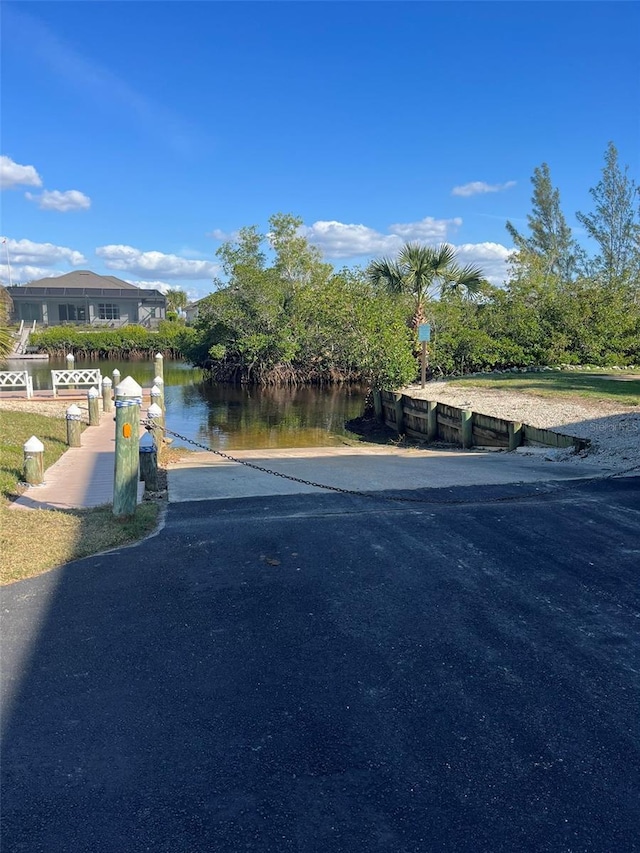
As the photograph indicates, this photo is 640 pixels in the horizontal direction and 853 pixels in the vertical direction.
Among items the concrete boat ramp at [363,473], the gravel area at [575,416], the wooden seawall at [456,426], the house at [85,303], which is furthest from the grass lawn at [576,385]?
the house at [85,303]

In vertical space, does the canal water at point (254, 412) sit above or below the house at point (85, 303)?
below

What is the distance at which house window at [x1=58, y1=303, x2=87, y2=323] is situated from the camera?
62.1 m

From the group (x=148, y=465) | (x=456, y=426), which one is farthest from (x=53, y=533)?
(x=456, y=426)

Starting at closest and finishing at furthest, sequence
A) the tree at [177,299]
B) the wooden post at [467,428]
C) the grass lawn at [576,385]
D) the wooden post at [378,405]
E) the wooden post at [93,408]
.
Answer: the wooden post at [467,428] < the wooden post at [93,408] < the grass lawn at [576,385] < the wooden post at [378,405] < the tree at [177,299]

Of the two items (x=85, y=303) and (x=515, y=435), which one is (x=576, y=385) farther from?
(x=85, y=303)

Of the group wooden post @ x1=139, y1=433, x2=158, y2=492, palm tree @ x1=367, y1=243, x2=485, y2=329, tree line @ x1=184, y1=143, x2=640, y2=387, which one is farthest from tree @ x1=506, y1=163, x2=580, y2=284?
wooden post @ x1=139, y1=433, x2=158, y2=492

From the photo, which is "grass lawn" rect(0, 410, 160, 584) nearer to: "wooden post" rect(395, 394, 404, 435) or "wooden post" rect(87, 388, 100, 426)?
"wooden post" rect(87, 388, 100, 426)

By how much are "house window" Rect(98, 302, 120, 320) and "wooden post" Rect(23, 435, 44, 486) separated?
57764 mm

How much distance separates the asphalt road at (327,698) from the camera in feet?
8.80

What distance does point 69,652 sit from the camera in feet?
13.5

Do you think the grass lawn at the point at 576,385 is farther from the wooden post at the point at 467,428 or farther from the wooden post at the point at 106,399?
the wooden post at the point at 106,399

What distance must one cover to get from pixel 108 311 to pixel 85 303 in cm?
232

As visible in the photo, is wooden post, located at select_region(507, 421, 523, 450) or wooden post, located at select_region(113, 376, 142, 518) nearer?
wooden post, located at select_region(113, 376, 142, 518)

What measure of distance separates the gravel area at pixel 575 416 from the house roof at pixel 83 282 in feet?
167
